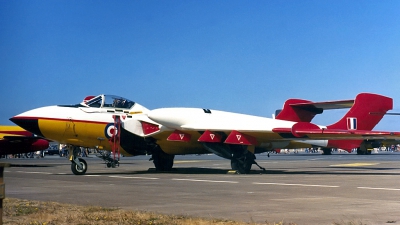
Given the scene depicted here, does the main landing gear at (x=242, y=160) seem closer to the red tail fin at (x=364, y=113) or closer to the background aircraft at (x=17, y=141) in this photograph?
the red tail fin at (x=364, y=113)

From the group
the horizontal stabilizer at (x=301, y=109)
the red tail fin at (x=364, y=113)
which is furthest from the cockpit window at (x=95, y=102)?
the red tail fin at (x=364, y=113)

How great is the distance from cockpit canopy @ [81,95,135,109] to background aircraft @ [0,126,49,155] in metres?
17.7

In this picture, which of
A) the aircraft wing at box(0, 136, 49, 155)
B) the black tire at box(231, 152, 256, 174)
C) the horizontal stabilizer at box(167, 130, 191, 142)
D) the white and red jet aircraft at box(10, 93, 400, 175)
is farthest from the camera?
the aircraft wing at box(0, 136, 49, 155)

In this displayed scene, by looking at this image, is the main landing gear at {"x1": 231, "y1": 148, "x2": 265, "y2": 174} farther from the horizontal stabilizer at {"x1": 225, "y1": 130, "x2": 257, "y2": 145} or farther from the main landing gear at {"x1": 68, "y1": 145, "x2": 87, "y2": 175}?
the main landing gear at {"x1": 68, "y1": 145, "x2": 87, "y2": 175}

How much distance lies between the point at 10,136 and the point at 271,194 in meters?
28.6

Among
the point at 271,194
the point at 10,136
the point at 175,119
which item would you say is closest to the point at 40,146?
the point at 10,136

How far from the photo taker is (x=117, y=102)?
21.7 meters

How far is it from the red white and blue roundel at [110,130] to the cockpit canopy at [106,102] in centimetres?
81

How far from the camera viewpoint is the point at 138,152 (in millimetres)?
22781

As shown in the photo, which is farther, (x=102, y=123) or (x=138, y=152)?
(x=138, y=152)

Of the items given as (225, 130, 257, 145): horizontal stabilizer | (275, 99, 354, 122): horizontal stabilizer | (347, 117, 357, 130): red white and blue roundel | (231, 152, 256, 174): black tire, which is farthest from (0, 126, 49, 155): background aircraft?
(347, 117, 357, 130): red white and blue roundel

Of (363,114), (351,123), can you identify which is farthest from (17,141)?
(363,114)

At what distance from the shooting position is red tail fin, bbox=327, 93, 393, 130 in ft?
82.0

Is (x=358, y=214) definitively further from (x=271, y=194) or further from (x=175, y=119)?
(x=175, y=119)
